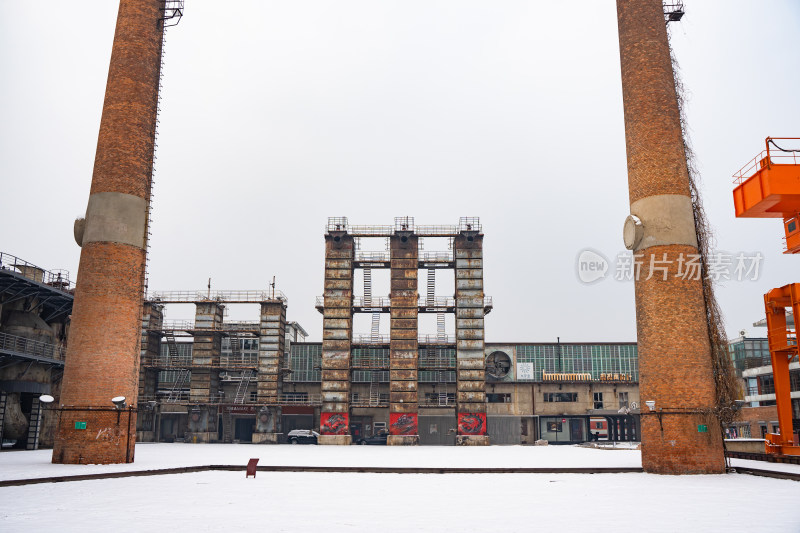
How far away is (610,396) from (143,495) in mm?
50292

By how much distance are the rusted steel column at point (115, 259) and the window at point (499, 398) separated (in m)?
37.8

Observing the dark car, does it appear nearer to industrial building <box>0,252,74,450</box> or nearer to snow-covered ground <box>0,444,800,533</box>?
industrial building <box>0,252,74,450</box>

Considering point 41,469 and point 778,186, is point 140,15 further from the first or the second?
point 778,186

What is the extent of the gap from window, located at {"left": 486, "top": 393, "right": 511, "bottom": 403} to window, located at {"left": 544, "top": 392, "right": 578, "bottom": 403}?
3.53 m

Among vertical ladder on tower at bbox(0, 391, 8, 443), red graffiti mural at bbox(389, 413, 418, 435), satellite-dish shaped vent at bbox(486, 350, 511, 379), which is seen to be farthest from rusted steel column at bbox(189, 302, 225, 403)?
satellite-dish shaped vent at bbox(486, 350, 511, 379)

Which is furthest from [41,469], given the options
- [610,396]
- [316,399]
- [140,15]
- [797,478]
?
[610,396]

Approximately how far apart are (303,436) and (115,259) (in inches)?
1253

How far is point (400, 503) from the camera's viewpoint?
14289 mm

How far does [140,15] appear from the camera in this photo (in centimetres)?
2731

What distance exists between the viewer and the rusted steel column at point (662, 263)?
22031 mm

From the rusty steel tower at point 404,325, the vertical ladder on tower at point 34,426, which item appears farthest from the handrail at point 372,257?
the vertical ladder on tower at point 34,426

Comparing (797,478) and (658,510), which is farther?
(797,478)

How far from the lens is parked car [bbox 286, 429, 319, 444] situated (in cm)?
5347

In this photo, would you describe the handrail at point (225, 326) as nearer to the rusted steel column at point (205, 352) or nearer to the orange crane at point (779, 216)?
the rusted steel column at point (205, 352)
